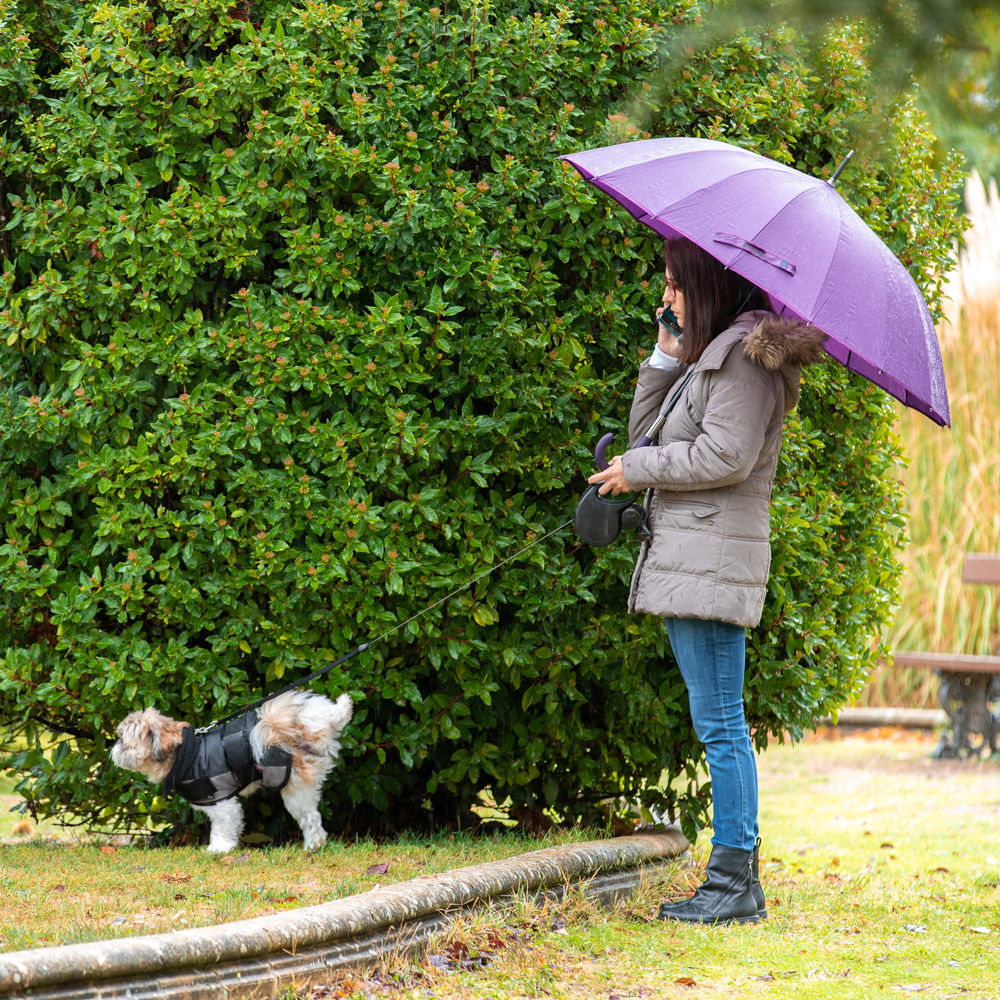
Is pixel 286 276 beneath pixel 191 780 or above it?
above

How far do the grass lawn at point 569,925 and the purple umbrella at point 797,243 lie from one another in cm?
176

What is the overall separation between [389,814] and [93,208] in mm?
2547

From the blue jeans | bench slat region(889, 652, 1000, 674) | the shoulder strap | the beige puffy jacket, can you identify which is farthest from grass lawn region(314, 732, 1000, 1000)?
bench slat region(889, 652, 1000, 674)

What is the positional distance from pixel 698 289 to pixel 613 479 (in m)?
0.69

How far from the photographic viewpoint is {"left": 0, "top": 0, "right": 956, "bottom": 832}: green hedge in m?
4.42

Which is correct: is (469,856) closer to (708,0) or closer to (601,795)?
(601,795)

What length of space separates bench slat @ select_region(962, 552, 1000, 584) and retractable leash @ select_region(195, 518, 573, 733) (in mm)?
5417

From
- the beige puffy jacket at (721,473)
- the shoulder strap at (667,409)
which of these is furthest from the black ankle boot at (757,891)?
the shoulder strap at (667,409)

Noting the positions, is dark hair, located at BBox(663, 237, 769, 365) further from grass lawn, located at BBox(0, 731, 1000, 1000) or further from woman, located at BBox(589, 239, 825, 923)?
grass lawn, located at BBox(0, 731, 1000, 1000)

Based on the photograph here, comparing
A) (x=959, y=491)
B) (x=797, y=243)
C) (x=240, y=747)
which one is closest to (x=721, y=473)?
(x=797, y=243)

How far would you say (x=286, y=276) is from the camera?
4.48 meters

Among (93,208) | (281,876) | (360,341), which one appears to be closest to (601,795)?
(281,876)

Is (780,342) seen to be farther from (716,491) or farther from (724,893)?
(724,893)

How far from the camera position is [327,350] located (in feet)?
14.5
